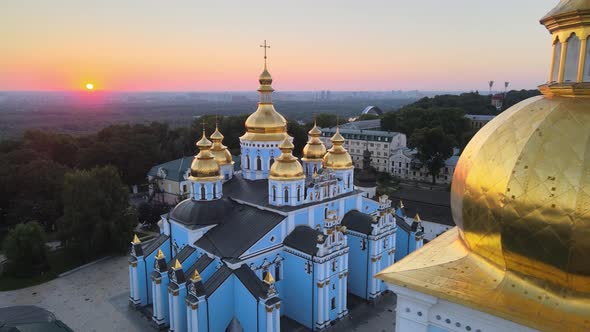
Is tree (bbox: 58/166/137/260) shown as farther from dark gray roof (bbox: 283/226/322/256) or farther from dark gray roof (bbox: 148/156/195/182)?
dark gray roof (bbox: 283/226/322/256)

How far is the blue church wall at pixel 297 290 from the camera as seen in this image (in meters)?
16.3

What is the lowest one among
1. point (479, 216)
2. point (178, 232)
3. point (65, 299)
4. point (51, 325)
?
point (65, 299)

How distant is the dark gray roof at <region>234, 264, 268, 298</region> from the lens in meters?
14.6

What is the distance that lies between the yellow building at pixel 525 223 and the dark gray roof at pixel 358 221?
1295cm

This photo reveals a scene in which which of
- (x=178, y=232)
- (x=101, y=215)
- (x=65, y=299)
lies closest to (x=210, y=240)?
(x=178, y=232)

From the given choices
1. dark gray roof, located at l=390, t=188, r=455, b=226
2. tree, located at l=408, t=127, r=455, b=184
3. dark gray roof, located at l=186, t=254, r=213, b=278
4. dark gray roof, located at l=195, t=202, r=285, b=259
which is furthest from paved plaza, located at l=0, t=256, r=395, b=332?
tree, located at l=408, t=127, r=455, b=184

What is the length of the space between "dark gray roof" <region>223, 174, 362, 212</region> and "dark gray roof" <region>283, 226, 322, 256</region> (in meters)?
0.97

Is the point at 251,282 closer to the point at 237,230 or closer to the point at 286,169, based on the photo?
the point at 237,230

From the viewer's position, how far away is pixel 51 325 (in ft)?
43.5

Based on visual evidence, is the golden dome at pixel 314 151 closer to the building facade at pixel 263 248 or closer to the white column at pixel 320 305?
the building facade at pixel 263 248

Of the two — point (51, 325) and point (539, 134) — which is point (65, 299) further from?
point (539, 134)

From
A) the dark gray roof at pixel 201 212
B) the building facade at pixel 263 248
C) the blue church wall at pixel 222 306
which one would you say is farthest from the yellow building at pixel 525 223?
the dark gray roof at pixel 201 212

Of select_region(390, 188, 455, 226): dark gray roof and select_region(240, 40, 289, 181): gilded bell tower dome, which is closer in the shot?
select_region(240, 40, 289, 181): gilded bell tower dome

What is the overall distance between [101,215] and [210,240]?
10588mm
